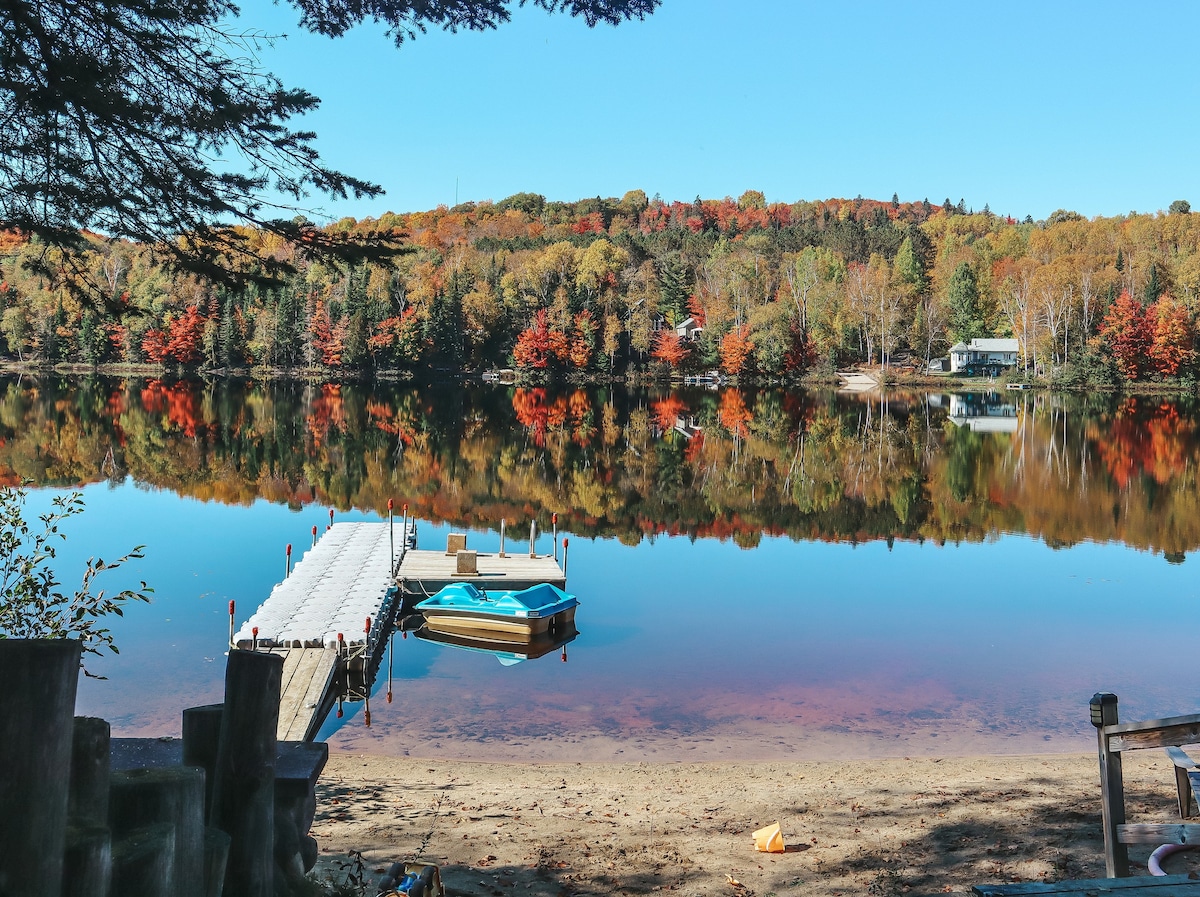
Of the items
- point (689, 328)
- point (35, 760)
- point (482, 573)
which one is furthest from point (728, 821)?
point (689, 328)

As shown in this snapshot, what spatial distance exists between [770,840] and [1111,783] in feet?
11.4

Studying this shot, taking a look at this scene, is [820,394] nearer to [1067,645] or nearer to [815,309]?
[815,309]

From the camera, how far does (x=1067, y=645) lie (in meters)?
18.8

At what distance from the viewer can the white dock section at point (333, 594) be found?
53.6 ft

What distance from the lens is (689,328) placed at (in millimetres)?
109062

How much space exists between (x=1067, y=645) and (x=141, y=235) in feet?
57.0

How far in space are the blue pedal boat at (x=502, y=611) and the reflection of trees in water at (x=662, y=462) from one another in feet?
30.4

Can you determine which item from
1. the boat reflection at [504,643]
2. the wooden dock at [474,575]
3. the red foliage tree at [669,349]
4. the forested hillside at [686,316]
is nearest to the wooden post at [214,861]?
the boat reflection at [504,643]

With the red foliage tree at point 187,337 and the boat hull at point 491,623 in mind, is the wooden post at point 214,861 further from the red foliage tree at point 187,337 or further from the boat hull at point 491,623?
the red foliage tree at point 187,337

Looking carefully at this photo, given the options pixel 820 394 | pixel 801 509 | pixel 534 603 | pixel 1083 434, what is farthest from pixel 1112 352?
pixel 534 603

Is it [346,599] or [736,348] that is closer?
[346,599]

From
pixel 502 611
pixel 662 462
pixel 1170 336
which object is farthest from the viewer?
pixel 1170 336

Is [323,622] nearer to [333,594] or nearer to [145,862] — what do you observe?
[333,594]

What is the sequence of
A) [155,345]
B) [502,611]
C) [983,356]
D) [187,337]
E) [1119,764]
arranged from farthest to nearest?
[983,356], [155,345], [187,337], [502,611], [1119,764]
